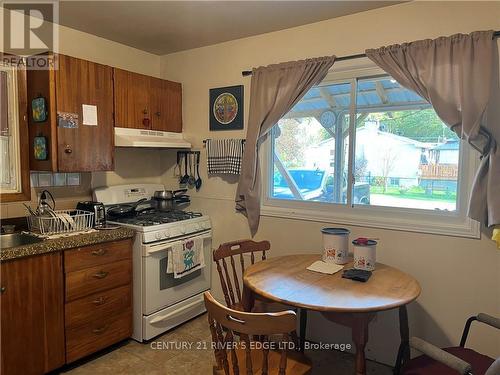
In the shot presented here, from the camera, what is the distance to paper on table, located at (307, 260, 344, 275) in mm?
2010

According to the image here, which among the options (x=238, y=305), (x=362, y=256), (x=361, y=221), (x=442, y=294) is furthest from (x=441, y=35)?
(x=238, y=305)

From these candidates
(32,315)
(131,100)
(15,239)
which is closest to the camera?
(32,315)

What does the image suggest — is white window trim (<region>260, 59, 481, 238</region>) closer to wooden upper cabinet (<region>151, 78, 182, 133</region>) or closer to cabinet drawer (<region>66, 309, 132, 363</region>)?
wooden upper cabinet (<region>151, 78, 182, 133</region>)

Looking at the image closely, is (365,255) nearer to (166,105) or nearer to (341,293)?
(341,293)

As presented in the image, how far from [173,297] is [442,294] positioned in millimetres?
1945

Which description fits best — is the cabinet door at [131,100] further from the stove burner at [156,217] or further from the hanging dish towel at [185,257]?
the hanging dish towel at [185,257]

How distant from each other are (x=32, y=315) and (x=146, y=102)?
1798mm

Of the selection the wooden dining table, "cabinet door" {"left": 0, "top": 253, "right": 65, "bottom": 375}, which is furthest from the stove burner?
the wooden dining table

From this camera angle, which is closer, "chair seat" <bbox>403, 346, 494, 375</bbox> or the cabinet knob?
"chair seat" <bbox>403, 346, 494, 375</bbox>

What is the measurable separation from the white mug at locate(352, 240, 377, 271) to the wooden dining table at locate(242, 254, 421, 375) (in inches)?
2.5

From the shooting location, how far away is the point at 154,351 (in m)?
2.55

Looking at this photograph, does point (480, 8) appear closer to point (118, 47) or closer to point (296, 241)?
point (296, 241)

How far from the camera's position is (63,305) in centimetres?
223

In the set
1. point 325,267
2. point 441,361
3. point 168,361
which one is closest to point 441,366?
point 441,361
